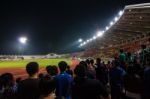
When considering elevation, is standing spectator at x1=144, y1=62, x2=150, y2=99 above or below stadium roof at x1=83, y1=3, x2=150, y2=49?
below

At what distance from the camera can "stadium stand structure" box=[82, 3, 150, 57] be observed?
34591 mm

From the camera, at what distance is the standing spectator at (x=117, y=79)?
830 cm

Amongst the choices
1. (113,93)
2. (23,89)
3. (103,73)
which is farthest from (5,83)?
(103,73)

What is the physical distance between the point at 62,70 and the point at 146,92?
2.07m

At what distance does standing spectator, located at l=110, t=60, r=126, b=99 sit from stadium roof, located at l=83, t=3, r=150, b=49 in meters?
24.8

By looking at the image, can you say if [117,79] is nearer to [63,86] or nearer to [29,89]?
[63,86]

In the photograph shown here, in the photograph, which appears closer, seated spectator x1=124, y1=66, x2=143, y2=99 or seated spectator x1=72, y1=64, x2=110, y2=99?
seated spectator x1=72, y1=64, x2=110, y2=99

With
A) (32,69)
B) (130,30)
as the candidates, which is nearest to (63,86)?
(32,69)

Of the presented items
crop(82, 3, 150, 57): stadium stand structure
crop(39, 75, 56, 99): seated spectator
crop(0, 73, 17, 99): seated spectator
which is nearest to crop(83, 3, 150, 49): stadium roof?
crop(82, 3, 150, 57): stadium stand structure

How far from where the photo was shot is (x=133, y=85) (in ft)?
21.1

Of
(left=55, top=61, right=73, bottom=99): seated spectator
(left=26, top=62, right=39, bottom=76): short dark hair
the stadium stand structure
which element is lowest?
(left=55, top=61, right=73, bottom=99): seated spectator

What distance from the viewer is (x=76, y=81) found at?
493 cm

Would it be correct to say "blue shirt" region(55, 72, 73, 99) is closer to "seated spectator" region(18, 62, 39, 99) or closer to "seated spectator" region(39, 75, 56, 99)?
"seated spectator" region(18, 62, 39, 99)

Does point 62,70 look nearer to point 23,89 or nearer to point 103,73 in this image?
point 23,89
